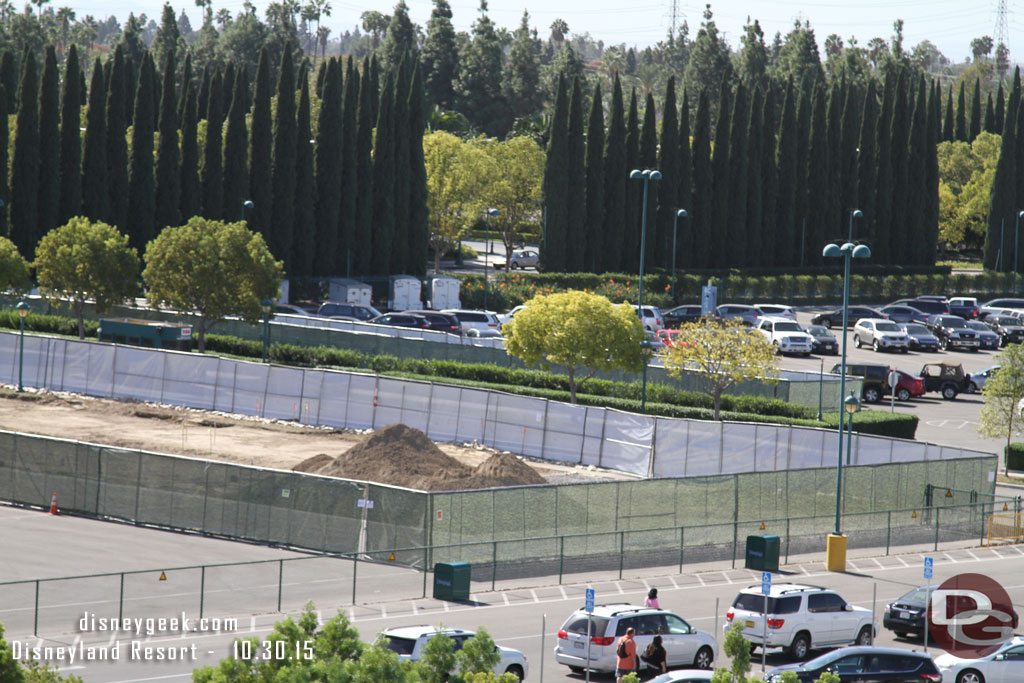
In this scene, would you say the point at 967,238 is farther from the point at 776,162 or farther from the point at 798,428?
the point at 798,428

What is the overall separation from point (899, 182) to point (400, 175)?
37.1 metres

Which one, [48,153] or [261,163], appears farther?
[261,163]

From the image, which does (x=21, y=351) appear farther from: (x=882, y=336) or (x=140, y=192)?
(x=882, y=336)

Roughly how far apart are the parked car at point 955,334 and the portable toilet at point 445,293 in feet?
80.4

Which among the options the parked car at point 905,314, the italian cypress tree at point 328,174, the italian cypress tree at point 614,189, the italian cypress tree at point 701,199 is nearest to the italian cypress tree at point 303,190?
the italian cypress tree at point 328,174

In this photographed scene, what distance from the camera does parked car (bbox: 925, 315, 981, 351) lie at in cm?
6781

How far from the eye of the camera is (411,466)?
→ 36500 mm

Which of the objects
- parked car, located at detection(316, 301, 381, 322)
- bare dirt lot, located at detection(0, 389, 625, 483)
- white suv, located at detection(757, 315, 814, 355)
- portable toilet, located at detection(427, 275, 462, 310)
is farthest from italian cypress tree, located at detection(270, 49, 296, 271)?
white suv, located at detection(757, 315, 814, 355)

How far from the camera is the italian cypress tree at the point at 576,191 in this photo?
82.0 m

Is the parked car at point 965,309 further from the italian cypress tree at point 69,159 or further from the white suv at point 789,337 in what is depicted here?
the italian cypress tree at point 69,159

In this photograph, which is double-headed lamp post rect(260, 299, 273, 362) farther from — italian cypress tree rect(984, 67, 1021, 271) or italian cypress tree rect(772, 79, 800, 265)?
italian cypress tree rect(984, 67, 1021, 271)

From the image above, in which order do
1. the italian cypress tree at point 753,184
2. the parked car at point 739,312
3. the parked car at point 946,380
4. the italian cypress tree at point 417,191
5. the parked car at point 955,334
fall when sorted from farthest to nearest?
the italian cypress tree at point 753,184
the italian cypress tree at point 417,191
the parked car at point 739,312
the parked car at point 955,334
the parked car at point 946,380

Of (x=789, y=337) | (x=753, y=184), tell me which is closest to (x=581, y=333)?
(x=789, y=337)

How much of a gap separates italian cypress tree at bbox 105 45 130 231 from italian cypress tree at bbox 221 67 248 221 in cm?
545
